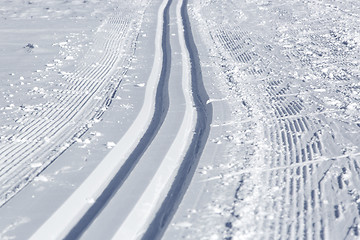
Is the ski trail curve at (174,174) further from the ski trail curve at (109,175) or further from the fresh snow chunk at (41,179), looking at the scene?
the fresh snow chunk at (41,179)

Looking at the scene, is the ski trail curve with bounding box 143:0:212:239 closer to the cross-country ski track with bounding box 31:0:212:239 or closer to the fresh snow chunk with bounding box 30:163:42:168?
the cross-country ski track with bounding box 31:0:212:239

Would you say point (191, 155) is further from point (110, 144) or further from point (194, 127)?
point (110, 144)

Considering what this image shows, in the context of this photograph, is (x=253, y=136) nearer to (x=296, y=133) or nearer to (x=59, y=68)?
(x=296, y=133)

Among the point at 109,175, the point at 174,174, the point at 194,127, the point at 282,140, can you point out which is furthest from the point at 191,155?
the point at 282,140

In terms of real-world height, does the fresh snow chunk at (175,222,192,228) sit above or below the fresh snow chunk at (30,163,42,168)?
below

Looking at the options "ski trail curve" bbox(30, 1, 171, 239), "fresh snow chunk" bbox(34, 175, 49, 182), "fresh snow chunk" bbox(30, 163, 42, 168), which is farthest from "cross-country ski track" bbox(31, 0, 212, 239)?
"fresh snow chunk" bbox(30, 163, 42, 168)
